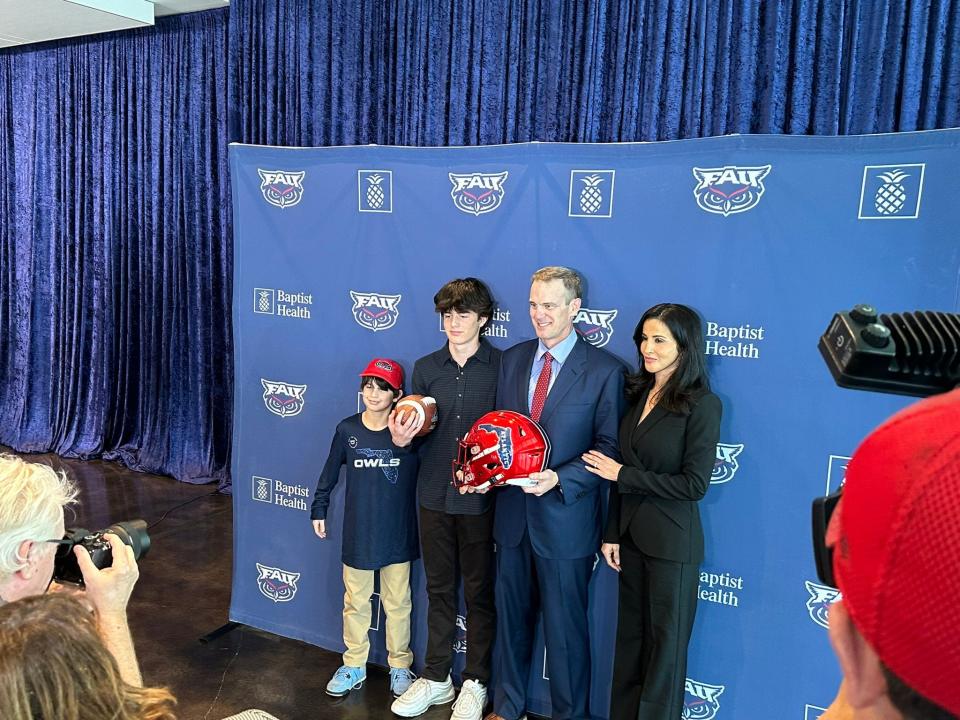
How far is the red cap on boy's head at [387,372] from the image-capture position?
3.38 meters

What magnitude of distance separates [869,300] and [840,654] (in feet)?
7.81

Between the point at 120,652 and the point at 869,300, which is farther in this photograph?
the point at 869,300

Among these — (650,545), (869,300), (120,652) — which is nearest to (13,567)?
(120,652)

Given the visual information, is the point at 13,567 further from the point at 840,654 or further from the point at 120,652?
the point at 840,654

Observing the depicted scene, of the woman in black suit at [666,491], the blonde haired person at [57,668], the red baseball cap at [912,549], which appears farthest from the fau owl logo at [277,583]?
the red baseball cap at [912,549]

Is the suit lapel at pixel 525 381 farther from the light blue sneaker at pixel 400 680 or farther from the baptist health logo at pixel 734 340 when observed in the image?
the light blue sneaker at pixel 400 680

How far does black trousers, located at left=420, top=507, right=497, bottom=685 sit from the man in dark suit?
0.34 ft

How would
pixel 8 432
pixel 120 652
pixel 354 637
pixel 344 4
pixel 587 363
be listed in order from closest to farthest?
pixel 120 652
pixel 587 363
pixel 354 637
pixel 344 4
pixel 8 432

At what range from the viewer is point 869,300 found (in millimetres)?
2691

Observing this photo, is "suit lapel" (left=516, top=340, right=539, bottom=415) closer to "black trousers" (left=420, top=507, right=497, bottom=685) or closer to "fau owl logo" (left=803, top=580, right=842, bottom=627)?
"black trousers" (left=420, top=507, right=497, bottom=685)

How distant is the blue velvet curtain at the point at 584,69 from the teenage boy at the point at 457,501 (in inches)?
64.8

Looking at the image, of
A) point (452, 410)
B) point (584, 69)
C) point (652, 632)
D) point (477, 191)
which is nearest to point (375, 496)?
point (452, 410)

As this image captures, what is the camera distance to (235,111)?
19.5ft

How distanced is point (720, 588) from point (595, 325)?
1150 mm
